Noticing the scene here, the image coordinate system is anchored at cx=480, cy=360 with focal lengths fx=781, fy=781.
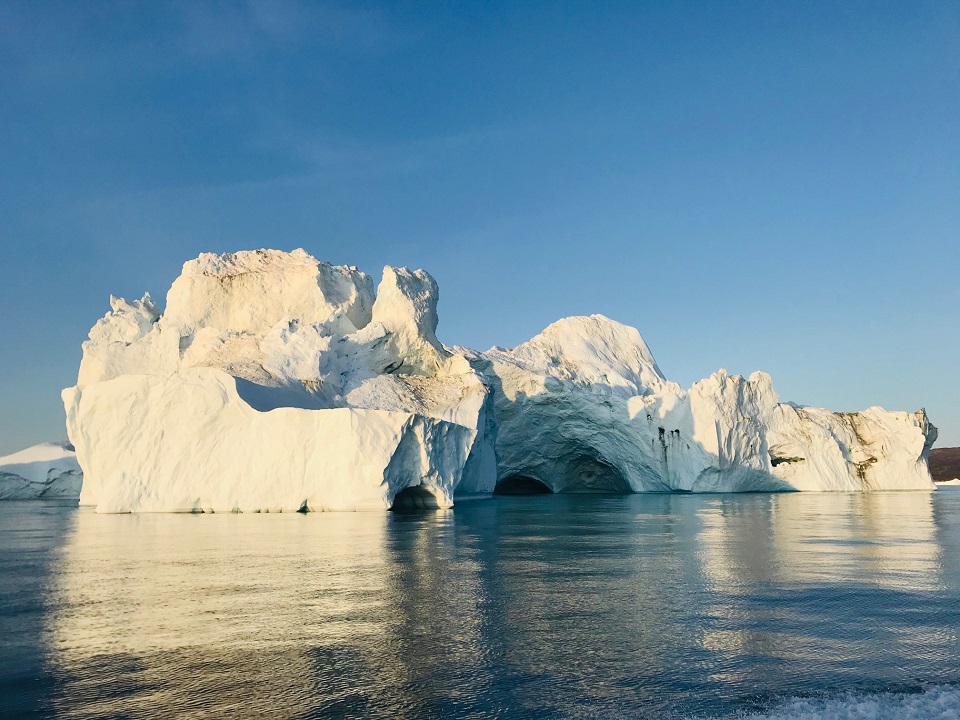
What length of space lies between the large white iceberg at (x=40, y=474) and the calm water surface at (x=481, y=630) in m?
30.3

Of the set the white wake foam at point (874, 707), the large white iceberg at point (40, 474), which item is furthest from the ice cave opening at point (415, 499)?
the large white iceberg at point (40, 474)

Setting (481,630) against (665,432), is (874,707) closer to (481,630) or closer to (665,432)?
(481,630)

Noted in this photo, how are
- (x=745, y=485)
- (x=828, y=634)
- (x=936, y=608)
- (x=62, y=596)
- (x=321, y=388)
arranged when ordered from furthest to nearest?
(x=745, y=485), (x=321, y=388), (x=62, y=596), (x=936, y=608), (x=828, y=634)

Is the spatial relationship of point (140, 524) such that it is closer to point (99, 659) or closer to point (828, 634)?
point (99, 659)

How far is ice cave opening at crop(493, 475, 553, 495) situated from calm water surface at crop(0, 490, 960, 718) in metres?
32.0

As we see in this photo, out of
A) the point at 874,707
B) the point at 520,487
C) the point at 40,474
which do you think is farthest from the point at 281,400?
the point at 520,487

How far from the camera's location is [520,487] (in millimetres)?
47062

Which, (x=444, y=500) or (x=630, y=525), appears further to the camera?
(x=444, y=500)

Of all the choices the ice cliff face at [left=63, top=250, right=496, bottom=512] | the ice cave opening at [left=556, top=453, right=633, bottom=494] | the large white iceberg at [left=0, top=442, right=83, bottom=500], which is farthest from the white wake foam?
the large white iceberg at [left=0, top=442, right=83, bottom=500]

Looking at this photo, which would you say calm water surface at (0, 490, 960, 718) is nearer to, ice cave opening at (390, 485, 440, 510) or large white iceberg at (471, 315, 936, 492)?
ice cave opening at (390, 485, 440, 510)

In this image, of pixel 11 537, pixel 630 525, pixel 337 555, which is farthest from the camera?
pixel 630 525

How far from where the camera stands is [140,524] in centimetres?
1812

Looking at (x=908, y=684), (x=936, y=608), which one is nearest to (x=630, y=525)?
(x=936, y=608)

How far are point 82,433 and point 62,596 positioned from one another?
1766 cm
